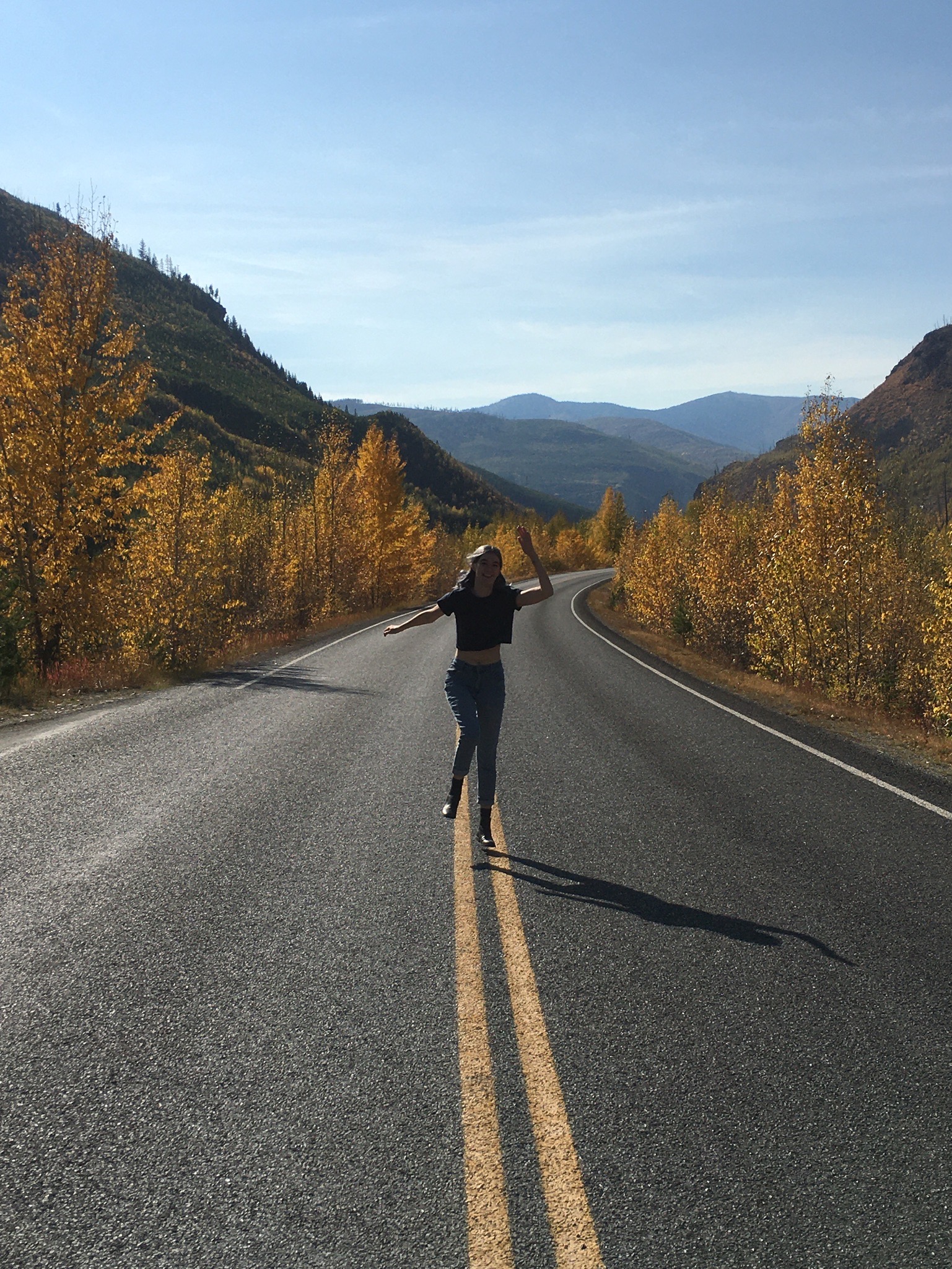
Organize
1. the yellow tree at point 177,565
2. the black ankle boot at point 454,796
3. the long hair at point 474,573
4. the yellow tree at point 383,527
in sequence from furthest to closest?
the yellow tree at point 383,527
the yellow tree at point 177,565
the black ankle boot at point 454,796
the long hair at point 474,573

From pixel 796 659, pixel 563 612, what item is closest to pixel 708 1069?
pixel 796 659

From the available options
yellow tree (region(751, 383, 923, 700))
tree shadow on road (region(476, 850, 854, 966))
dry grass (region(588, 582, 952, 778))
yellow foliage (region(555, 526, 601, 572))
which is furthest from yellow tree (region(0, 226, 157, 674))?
yellow foliage (region(555, 526, 601, 572))

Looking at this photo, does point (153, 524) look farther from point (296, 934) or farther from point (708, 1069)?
point (708, 1069)

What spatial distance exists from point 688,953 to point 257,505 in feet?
117

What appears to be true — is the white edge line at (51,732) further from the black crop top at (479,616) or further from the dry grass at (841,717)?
the dry grass at (841,717)

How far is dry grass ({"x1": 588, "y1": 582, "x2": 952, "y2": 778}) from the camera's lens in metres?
9.70

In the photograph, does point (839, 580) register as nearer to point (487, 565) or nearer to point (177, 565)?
point (487, 565)

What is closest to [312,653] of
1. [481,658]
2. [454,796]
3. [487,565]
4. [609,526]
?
[454,796]

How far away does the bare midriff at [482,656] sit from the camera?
19.9 feet

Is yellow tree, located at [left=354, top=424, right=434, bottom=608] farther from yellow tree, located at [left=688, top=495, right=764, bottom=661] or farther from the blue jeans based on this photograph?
the blue jeans

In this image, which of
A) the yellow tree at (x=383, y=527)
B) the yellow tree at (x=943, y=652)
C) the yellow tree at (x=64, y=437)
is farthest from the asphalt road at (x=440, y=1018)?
the yellow tree at (x=383, y=527)

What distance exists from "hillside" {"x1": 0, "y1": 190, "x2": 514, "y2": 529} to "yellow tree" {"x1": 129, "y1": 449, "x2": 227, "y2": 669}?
96.5 metres

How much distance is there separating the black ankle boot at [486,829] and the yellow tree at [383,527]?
34.4 m

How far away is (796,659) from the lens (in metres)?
15.5
